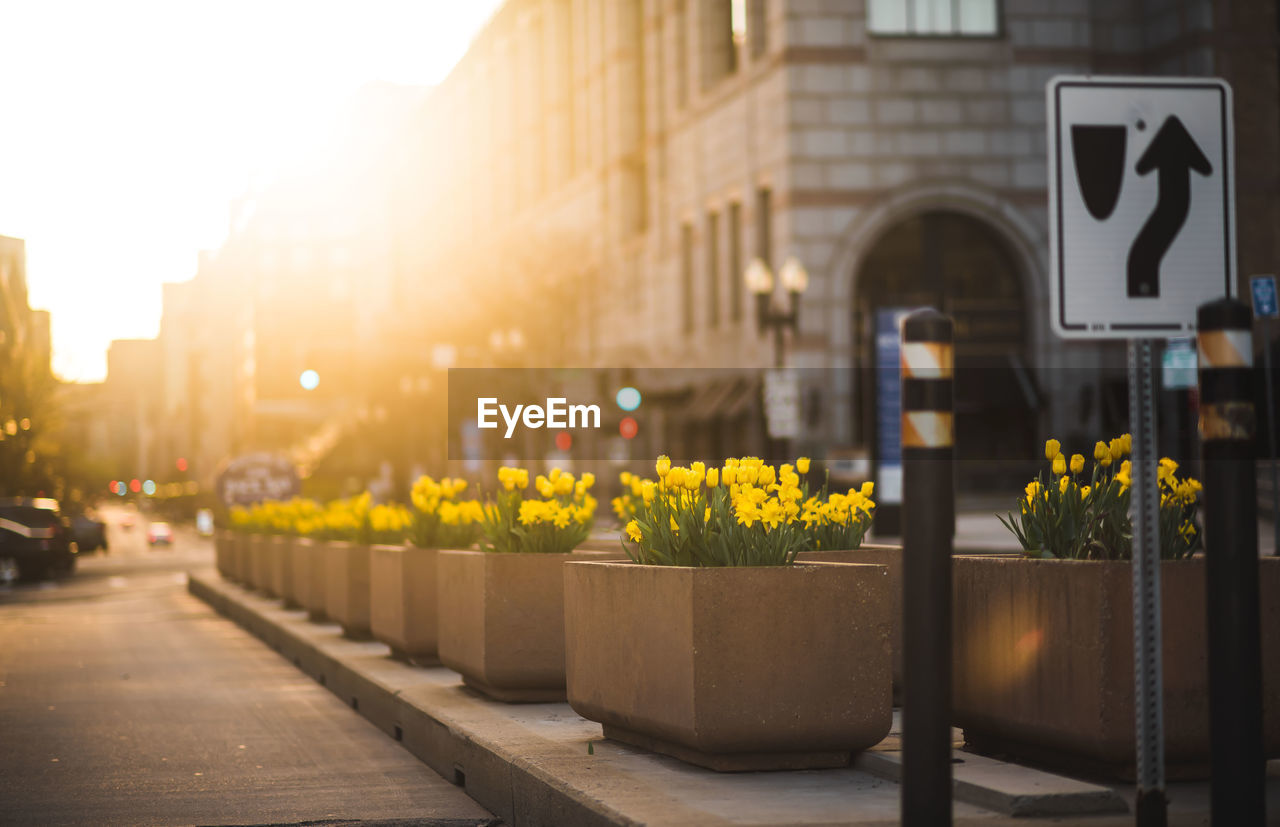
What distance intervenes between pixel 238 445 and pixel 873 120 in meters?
140

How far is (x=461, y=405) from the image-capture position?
3928cm

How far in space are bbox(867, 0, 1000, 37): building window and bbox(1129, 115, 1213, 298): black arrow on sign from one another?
42132 millimetres

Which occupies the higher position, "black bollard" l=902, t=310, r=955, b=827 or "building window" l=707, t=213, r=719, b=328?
"building window" l=707, t=213, r=719, b=328

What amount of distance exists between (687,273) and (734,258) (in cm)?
437

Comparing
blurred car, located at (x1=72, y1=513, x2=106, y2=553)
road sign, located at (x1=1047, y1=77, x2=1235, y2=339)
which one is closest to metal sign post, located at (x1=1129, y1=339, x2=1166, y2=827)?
road sign, located at (x1=1047, y1=77, x2=1235, y2=339)

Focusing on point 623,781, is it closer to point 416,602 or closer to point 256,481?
point 416,602

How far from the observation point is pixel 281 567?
2270 cm

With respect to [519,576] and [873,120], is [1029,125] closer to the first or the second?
[873,120]

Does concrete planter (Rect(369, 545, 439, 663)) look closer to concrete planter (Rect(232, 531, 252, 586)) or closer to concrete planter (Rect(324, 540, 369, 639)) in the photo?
concrete planter (Rect(324, 540, 369, 639))

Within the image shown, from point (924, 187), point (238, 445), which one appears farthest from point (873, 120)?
point (238, 445)

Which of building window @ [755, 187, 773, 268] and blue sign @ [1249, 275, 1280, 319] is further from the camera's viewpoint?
building window @ [755, 187, 773, 268]

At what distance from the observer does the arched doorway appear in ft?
153

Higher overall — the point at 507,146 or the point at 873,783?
the point at 507,146

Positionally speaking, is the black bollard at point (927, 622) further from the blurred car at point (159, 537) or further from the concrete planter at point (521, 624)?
the blurred car at point (159, 537)
